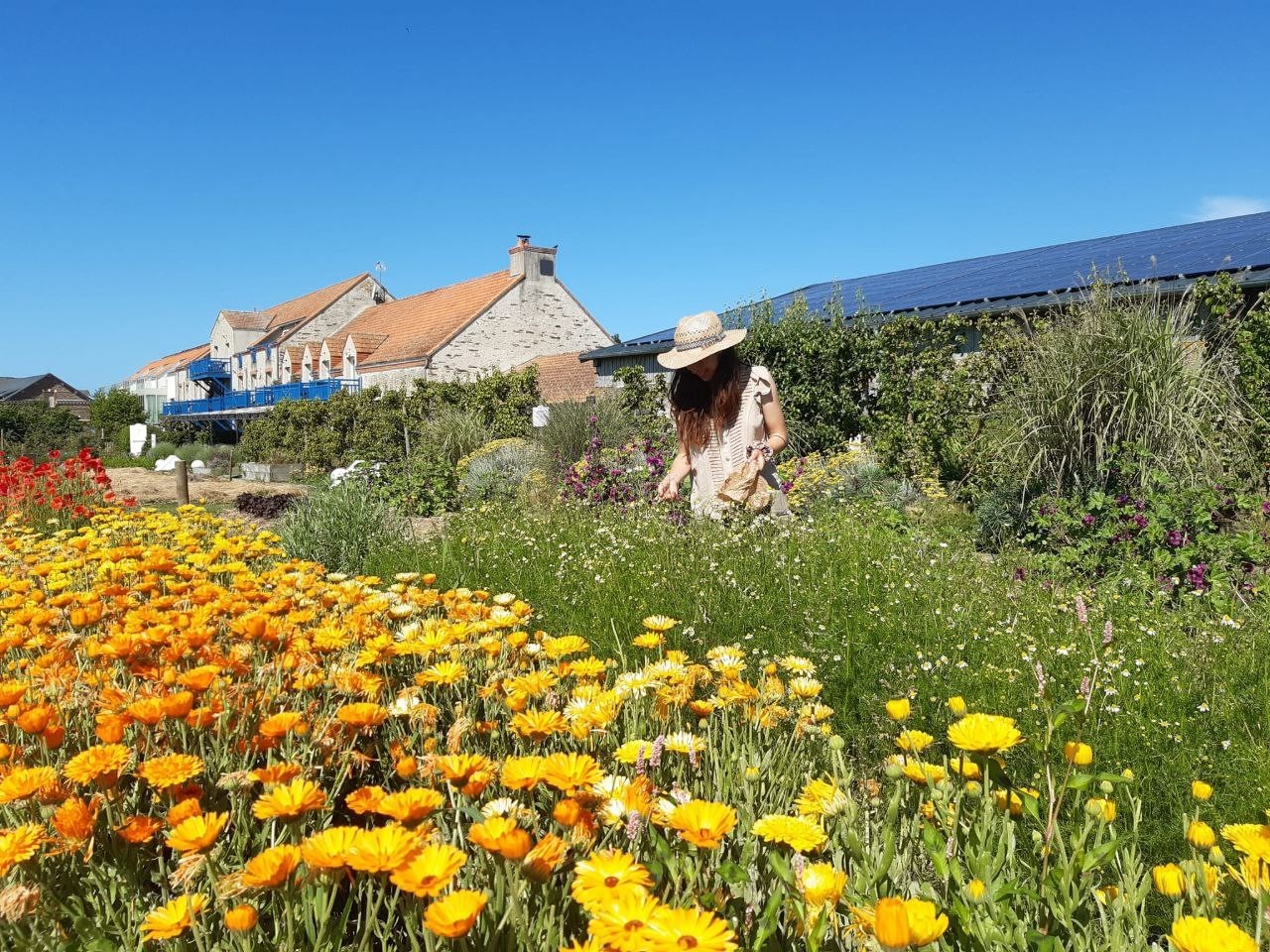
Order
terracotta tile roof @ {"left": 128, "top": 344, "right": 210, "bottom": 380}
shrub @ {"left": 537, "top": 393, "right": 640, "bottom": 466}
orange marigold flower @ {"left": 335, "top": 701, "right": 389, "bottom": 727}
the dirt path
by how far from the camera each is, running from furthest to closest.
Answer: terracotta tile roof @ {"left": 128, "top": 344, "right": 210, "bottom": 380}, the dirt path, shrub @ {"left": 537, "top": 393, "right": 640, "bottom": 466}, orange marigold flower @ {"left": 335, "top": 701, "right": 389, "bottom": 727}

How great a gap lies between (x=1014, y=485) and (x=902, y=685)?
4841 mm

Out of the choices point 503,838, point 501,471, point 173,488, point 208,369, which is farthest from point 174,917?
point 208,369

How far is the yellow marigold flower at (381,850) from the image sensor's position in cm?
104

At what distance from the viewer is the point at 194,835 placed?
3.97 feet

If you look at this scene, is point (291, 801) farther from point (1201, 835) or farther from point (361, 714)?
point (1201, 835)

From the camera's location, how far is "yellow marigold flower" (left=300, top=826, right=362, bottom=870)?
3.48 feet

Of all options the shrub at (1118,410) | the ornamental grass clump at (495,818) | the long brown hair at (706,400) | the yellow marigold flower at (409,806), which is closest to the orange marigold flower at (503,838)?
the ornamental grass clump at (495,818)

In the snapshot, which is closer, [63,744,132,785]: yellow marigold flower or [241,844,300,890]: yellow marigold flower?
[241,844,300,890]: yellow marigold flower

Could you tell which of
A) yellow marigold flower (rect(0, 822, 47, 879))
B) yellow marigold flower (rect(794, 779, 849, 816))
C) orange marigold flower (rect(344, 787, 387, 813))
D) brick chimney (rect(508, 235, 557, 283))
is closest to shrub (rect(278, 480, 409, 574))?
yellow marigold flower (rect(0, 822, 47, 879))

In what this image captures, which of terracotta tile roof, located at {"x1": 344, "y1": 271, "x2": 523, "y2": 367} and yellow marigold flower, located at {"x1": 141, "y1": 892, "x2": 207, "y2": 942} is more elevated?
terracotta tile roof, located at {"x1": 344, "y1": 271, "x2": 523, "y2": 367}

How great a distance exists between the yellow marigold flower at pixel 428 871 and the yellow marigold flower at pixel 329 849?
70 millimetres

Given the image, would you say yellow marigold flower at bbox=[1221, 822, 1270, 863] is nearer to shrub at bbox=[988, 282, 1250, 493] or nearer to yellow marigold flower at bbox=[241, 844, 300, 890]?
yellow marigold flower at bbox=[241, 844, 300, 890]

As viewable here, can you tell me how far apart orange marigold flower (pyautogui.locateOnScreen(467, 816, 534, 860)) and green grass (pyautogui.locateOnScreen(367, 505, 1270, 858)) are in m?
1.59

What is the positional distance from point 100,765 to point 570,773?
0.80 meters
